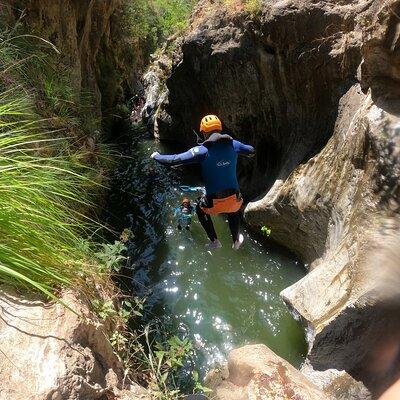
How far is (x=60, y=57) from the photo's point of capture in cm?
800

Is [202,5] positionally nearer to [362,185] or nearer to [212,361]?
[362,185]

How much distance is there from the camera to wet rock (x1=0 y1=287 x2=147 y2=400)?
7.98 feet

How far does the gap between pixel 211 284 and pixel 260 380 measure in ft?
8.40

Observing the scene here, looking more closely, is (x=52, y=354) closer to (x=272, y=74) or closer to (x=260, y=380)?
(x=260, y=380)

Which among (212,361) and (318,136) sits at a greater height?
(318,136)

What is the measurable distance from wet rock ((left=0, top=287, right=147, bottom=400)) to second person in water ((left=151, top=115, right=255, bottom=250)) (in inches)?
90.8

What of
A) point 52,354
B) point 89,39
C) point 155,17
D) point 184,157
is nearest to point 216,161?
point 184,157

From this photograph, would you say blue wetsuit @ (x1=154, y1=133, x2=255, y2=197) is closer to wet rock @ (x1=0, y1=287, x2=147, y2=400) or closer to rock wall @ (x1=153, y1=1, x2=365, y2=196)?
rock wall @ (x1=153, y1=1, x2=365, y2=196)

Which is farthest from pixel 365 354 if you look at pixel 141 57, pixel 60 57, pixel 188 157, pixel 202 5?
pixel 141 57

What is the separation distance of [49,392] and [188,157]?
3090 mm

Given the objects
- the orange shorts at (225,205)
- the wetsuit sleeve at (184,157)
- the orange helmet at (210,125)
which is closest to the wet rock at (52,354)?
the wetsuit sleeve at (184,157)

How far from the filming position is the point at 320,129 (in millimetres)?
6270

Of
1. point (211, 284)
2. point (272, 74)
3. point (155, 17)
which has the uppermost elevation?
point (155, 17)

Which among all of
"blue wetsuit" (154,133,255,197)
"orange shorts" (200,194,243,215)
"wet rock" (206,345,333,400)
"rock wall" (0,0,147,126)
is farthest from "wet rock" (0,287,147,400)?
"rock wall" (0,0,147,126)
